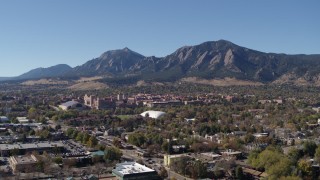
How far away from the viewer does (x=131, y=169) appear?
30.0m

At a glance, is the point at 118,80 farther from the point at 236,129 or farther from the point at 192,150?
the point at 192,150

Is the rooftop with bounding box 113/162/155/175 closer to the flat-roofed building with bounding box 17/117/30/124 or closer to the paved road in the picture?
the paved road

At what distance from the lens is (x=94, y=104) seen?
261 ft

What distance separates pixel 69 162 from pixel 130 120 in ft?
78.5

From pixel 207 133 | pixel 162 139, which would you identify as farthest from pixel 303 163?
pixel 207 133

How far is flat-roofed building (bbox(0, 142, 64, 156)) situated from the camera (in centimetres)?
3831

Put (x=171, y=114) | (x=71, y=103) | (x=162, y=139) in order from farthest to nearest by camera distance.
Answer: (x=71, y=103), (x=171, y=114), (x=162, y=139)

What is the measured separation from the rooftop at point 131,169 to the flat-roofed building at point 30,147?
A: 938cm

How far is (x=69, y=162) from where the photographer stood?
33.7 metres

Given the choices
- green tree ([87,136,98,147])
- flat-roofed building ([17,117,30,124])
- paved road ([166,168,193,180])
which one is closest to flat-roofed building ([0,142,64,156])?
green tree ([87,136,98,147])

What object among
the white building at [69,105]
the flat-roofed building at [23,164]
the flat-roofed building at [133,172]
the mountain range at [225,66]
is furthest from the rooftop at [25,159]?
the mountain range at [225,66]

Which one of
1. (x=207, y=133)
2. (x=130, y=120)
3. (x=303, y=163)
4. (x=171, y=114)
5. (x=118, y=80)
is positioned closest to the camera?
(x=303, y=163)

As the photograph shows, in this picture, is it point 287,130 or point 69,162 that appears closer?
point 69,162

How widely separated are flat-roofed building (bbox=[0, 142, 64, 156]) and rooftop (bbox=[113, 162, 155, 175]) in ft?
30.8
